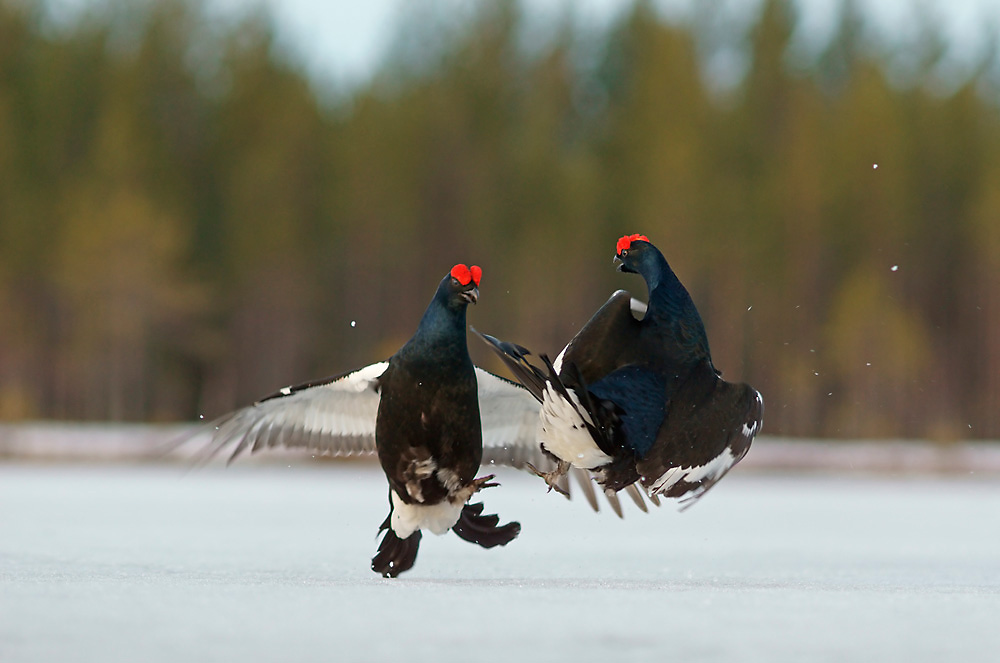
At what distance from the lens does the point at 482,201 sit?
29406 millimetres

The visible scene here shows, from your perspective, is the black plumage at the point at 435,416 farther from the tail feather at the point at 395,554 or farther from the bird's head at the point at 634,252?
the bird's head at the point at 634,252

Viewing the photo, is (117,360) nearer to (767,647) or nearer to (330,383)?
(330,383)

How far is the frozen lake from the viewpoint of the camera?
309 cm

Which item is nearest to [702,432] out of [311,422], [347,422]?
[347,422]

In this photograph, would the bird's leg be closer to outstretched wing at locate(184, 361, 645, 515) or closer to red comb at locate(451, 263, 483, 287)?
outstretched wing at locate(184, 361, 645, 515)

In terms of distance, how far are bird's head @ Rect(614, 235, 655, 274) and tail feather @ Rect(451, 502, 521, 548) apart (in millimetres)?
1134

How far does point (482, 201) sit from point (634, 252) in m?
24.2

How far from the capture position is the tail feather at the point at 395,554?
512cm

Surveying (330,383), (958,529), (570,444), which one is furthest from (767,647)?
(958,529)

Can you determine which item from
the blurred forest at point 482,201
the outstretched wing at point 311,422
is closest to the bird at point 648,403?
the outstretched wing at point 311,422

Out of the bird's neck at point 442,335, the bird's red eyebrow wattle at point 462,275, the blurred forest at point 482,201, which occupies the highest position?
the bird's red eyebrow wattle at point 462,275

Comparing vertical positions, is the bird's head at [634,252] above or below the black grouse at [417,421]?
above

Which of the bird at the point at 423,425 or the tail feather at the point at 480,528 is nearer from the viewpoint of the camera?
the bird at the point at 423,425

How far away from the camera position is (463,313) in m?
4.90
